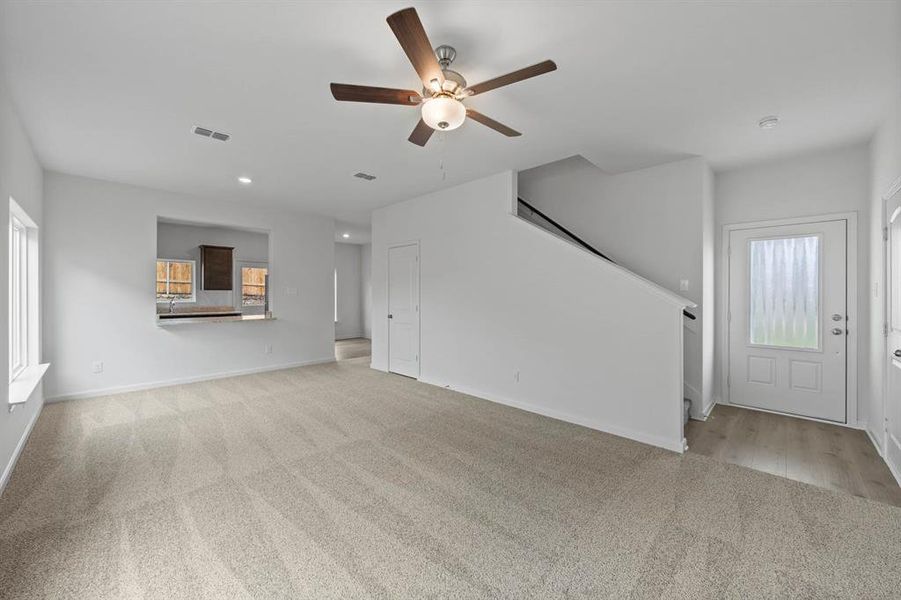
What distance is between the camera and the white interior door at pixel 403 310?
565cm

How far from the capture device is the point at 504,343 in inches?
177

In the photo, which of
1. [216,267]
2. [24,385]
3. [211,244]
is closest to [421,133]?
[24,385]

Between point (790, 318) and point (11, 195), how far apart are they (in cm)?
700

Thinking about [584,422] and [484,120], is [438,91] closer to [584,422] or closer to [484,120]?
[484,120]

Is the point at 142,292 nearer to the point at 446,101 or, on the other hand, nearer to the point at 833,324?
the point at 446,101

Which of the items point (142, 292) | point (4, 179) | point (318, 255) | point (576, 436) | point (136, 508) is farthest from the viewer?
point (318, 255)

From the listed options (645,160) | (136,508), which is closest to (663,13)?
(645,160)

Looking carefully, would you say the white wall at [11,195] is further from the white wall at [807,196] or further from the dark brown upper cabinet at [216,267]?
the white wall at [807,196]

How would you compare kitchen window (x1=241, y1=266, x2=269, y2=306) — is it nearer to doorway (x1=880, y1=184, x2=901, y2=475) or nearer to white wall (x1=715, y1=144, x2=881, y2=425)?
white wall (x1=715, y1=144, x2=881, y2=425)

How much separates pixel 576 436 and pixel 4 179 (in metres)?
4.76

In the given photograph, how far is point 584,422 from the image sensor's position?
3.79 metres

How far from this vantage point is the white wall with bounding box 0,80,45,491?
8.44 feet

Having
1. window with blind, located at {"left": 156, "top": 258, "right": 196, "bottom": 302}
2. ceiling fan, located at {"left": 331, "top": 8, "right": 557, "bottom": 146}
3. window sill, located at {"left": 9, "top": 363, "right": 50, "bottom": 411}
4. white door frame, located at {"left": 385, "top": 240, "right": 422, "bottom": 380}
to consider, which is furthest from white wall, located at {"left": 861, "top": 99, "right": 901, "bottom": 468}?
window with blind, located at {"left": 156, "top": 258, "right": 196, "bottom": 302}

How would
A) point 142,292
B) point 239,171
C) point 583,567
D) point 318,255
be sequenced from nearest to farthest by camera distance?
point 583,567
point 239,171
point 142,292
point 318,255
